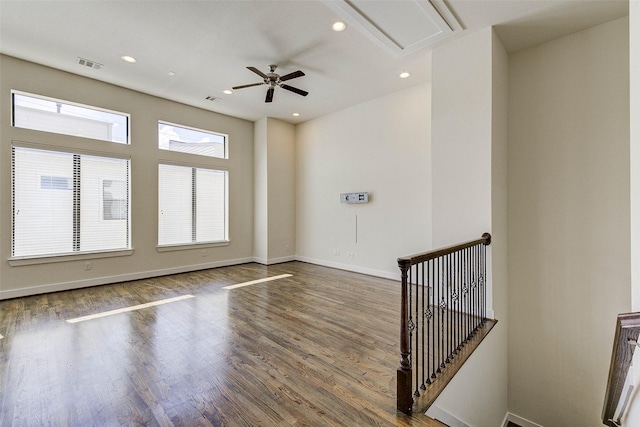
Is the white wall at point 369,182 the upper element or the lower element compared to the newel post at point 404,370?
upper

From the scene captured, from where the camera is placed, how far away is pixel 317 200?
21.5 feet

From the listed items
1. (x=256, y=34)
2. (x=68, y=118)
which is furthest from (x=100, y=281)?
(x=256, y=34)

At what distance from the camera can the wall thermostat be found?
217 inches

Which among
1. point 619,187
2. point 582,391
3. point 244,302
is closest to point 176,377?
point 244,302

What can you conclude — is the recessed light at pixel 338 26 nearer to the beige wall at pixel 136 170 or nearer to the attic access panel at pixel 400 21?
the attic access panel at pixel 400 21

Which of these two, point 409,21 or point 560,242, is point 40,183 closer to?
point 409,21

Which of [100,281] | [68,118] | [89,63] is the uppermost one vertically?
[89,63]

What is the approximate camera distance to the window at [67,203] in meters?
4.15

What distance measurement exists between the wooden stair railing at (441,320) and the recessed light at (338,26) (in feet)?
8.90

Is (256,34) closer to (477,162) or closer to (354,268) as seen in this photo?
(477,162)

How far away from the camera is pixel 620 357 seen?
141cm

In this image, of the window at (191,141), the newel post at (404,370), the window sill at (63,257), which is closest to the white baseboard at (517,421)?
the newel post at (404,370)

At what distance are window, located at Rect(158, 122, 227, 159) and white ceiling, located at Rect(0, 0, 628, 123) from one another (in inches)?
39.5

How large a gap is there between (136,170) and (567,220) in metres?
6.61
